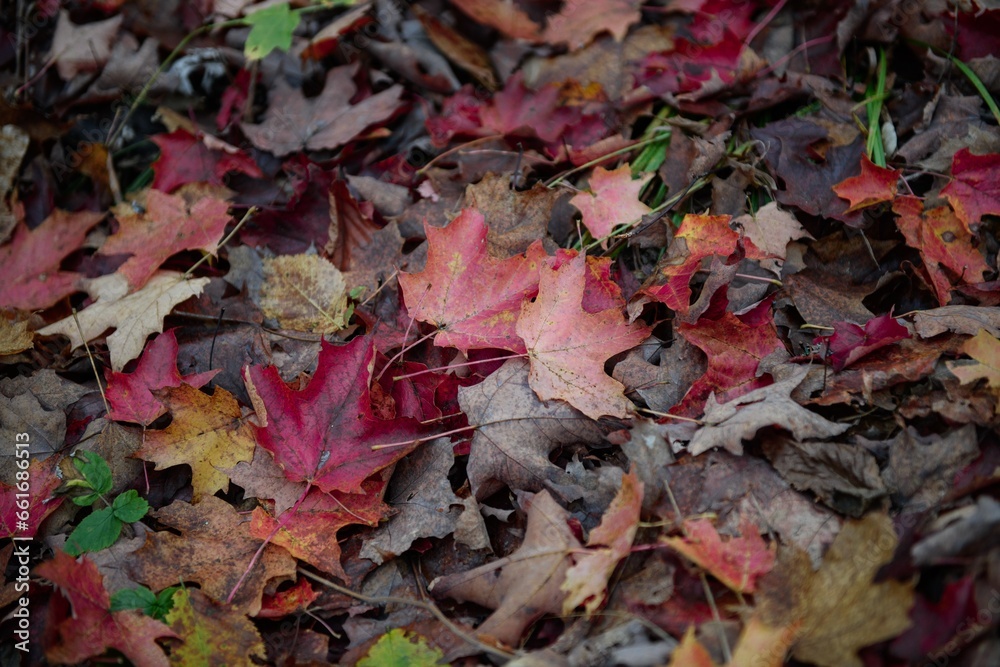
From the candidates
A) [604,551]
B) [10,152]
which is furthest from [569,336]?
[10,152]

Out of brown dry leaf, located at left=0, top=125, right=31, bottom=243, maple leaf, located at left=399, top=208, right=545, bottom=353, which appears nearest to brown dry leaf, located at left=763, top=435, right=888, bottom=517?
maple leaf, located at left=399, top=208, right=545, bottom=353

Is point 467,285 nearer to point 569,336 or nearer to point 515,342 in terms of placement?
point 515,342

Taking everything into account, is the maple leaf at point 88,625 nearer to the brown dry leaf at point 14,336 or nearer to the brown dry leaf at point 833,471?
the brown dry leaf at point 14,336

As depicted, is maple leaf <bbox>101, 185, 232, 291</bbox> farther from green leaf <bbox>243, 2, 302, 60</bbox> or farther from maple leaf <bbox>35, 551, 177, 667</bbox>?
maple leaf <bbox>35, 551, 177, 667</bbox>

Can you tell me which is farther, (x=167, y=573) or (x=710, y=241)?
(x=710, y=241)

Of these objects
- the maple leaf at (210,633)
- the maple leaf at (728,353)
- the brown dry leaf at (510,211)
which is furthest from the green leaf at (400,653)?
the brown dry leaf at (510,211)

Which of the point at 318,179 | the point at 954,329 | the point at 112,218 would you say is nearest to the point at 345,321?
the point at 318,179

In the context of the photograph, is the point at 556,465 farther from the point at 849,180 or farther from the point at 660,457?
the point at 849,180
